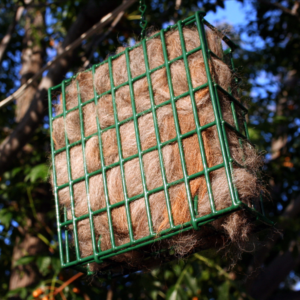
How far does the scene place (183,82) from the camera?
1591 millimetres

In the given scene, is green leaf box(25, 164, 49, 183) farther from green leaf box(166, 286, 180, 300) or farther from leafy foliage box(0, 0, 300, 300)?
green leaf box(166, 286, 180, 300)

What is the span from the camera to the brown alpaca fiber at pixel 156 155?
1.44 meters

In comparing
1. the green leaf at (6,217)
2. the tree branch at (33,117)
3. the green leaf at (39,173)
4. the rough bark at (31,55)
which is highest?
the rough bark at (31,55)

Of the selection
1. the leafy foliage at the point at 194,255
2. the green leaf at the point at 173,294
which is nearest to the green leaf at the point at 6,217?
the leafy foliage at the point at 194,255

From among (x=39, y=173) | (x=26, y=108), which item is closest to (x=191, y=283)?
(x=39, y=173)

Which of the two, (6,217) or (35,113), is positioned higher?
→ (35,113)

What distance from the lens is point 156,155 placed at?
156cm

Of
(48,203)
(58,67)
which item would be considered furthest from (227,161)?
(48,203)

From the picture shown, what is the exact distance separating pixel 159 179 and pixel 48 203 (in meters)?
2.65

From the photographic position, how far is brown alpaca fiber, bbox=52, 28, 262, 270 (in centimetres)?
144

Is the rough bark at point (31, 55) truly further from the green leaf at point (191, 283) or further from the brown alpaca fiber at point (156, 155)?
the brown alpaca fiber at point (156, 155)

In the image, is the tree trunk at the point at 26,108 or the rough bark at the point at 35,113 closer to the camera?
the rough bark at the point at 35,113

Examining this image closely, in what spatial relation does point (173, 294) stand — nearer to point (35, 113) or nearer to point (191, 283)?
point (191, 283)

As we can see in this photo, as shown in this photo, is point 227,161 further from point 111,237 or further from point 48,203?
point 48,203
